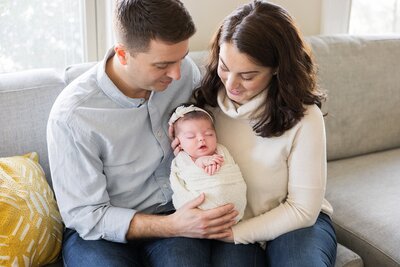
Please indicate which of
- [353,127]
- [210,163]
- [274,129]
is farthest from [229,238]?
[353,127]

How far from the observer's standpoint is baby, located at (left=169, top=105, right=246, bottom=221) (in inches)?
63.9

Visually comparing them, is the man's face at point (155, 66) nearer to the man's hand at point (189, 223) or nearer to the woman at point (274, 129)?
the woman at point (274, 129)

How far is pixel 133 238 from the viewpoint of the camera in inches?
65.3

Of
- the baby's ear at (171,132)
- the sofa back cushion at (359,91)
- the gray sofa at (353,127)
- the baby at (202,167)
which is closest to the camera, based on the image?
the baby at (202,167)

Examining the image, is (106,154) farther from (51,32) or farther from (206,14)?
(206,14)

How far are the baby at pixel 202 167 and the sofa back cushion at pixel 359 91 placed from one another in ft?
2.75

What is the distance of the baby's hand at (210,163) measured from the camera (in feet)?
5.35

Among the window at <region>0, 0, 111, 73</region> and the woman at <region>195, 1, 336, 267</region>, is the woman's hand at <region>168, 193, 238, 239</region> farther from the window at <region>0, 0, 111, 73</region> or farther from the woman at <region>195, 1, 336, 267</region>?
the window at <region>0, 0, 111, 73</region>

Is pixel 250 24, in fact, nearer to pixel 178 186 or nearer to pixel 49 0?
pixel 178 186

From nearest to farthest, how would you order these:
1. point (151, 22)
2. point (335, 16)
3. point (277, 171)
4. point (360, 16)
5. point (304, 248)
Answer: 1. point (151, 22)
2. point (304, 248)
3. point (277, 171)
4. point (335, 16)
5. point (360, 16)

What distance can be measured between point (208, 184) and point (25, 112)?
26.0 inches

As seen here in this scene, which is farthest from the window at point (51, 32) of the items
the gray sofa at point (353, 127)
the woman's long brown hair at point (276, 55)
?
the woman's long brown hair at point (276, 55)

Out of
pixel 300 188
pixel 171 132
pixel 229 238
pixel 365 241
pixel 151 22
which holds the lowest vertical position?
pixel 365 241

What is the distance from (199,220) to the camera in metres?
1.61
